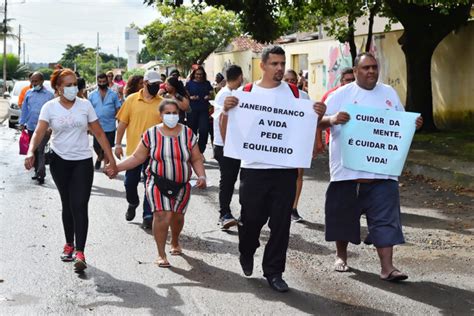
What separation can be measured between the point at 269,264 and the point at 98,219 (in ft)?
12.4

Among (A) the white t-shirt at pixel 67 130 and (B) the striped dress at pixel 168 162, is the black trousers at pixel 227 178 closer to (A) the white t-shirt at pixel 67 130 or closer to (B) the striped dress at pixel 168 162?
(B) the striped dress at pixel 168 162

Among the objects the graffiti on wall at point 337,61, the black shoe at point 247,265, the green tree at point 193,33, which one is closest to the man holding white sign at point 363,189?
the black shoe at point 247,265

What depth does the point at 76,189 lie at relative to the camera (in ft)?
25.2

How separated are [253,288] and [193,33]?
2035 inches

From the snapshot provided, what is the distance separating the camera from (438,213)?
10664 mm

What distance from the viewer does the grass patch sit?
15.6 metres

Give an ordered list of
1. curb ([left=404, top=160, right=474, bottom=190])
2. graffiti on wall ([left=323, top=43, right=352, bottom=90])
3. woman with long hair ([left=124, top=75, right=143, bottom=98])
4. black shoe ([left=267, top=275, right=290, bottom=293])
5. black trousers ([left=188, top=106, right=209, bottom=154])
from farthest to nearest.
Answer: graffiti on wall ([left=323, top=43, right=352, bottom=90]), black trousers ([left=188, top=106, right=209, bottom=154]), curb ([left=404, top=160, right=474, bottom=190]), woman with long hair ([left=124, top=75, right=143, bottom=98]), black shoe ([left=267, top=275, right=290, bottom=293])

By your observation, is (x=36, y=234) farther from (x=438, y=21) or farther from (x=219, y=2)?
(x=438, y=21)

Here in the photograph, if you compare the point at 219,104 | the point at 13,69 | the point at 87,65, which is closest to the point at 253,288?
the point at 219,104

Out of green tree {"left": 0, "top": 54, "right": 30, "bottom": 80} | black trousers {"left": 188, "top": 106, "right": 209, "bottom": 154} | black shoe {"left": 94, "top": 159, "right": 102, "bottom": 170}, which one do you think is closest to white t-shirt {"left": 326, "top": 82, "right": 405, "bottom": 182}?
black trousers {"left": 188, "top": 106, "right": 209, "bottom": 154}

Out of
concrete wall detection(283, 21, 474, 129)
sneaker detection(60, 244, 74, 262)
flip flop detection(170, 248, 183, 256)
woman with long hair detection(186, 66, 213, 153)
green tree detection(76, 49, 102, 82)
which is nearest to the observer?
sneaker detection(60, 244, 74, 262)

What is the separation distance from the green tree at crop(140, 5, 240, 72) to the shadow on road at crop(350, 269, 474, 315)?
166 ft

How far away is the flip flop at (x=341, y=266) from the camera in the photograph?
7520mm

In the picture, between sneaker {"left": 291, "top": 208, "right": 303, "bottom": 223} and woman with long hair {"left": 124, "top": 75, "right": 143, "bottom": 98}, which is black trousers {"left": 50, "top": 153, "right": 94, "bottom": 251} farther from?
woman with long hair {"left": 124, "top": 75, "right": 143, "bottom": 98}
